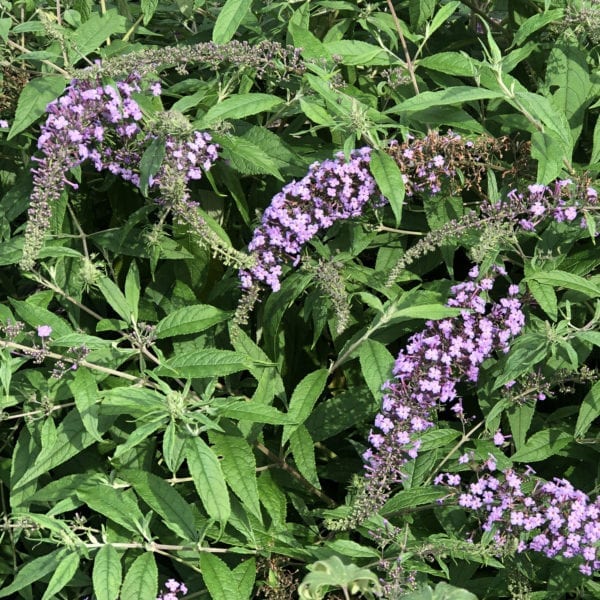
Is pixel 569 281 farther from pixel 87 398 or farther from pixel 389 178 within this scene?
pixel 87 398

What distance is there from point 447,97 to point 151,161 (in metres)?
1.00

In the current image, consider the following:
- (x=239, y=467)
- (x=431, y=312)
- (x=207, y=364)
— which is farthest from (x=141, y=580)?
(x=431, y=312)

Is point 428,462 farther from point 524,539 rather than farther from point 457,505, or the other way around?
point 524,539

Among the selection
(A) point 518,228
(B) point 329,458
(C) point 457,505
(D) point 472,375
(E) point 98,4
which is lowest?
(B) point 329,458

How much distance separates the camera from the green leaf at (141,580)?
9.70 ft

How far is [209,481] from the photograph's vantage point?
282 centimetres

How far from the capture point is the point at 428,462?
3178 millimetres

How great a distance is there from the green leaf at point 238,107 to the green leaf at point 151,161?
0.18 metres

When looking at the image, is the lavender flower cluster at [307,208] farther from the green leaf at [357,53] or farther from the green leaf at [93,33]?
the green leaf at [93,33]

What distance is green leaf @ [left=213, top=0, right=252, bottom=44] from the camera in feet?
11.1

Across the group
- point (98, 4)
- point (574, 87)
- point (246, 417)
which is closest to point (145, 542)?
point (246, 417)

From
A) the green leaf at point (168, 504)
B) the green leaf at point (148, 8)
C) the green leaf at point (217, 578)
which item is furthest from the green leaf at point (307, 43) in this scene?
the green leaf at point (217, 578)

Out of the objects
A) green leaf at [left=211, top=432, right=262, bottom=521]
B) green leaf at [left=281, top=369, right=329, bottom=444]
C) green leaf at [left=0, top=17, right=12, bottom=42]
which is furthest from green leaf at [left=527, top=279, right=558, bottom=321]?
green leaf at [left=0, top=17, right=12, bottom=42]

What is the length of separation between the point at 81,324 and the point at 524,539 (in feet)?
6.19
